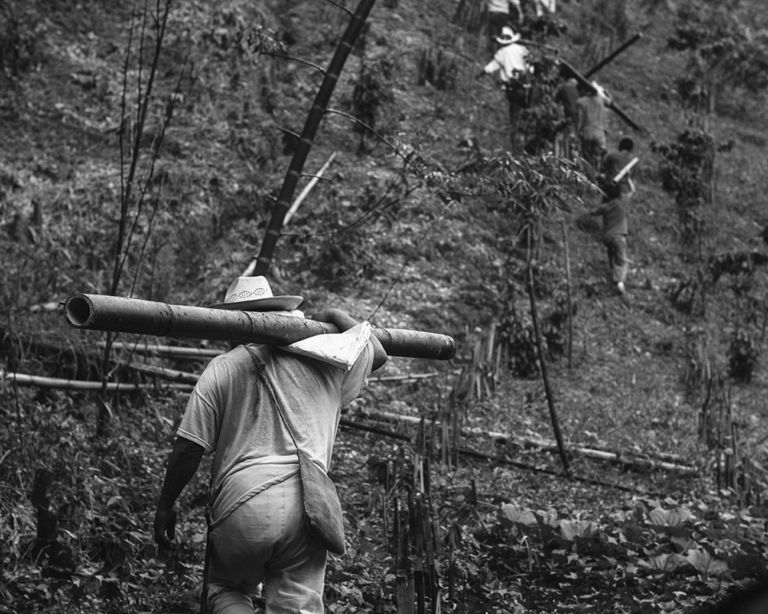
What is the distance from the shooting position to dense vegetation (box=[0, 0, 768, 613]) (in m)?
5.60

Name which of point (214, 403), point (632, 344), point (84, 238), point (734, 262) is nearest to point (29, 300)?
point (84, 238)

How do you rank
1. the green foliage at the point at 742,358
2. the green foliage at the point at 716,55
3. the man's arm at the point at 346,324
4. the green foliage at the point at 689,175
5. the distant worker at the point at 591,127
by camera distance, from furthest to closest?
the green foliage at the point at 716,55 < the green foliage at the point at 689,175 < the distant worker at the point at 591,127 < the green foliage at the point at 742,358 < the man's arm at the point at 346,324

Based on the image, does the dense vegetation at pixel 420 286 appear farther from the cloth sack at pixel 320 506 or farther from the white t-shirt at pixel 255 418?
the white t-shirt at pixel 255 418

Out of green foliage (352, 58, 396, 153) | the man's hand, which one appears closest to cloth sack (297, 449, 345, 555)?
the man's hand

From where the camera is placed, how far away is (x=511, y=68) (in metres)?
Result: 13.6

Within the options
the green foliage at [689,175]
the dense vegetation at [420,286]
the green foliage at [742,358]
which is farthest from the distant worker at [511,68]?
the green foliage at [742,358]

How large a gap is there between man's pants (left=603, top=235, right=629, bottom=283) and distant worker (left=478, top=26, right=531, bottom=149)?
6.11ft

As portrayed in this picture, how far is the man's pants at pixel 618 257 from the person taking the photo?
42.5 ft

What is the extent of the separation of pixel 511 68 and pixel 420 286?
4014 mm

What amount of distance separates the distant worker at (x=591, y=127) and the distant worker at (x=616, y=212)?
0.90 ft

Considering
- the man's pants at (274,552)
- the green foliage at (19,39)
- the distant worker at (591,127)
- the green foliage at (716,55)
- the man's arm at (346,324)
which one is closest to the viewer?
the man's pants at (274,552)

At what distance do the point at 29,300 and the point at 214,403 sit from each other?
445 cm

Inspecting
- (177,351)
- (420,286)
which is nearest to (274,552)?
(177,351)

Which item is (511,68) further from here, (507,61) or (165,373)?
(165,373)
